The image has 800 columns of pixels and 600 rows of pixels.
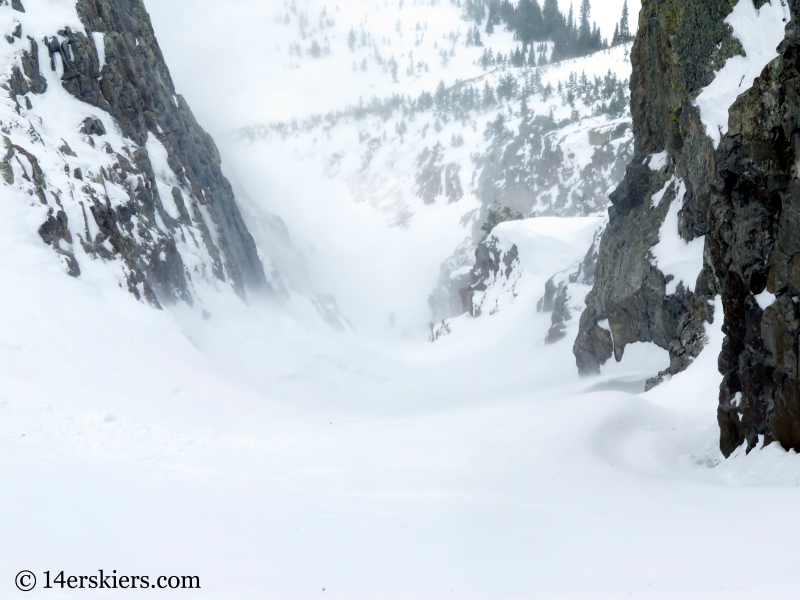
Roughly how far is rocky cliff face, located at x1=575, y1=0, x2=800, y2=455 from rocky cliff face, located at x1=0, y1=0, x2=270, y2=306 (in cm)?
2157

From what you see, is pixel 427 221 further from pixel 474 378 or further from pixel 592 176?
pixel 474 378

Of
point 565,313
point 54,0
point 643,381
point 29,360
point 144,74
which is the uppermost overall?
point 54,0

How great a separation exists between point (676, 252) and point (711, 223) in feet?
34.9

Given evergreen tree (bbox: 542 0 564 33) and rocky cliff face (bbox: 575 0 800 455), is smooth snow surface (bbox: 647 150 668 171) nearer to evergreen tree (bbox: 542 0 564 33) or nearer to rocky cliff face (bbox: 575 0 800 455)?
rocky cliff face (bbox: 575 0 800 455)

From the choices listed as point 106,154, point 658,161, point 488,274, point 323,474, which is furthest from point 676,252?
point 488,274

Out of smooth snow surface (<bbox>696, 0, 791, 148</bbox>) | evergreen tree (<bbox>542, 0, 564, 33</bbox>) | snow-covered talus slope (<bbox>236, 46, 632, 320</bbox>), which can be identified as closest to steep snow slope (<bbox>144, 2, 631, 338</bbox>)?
snow-covered talus slope (<bbox>236, 46, 632, 320</bbox>)

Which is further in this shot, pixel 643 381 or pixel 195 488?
pixel 643 381

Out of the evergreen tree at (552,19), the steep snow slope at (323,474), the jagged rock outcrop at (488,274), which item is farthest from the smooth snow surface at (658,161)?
the evergreen tree at (552,19)

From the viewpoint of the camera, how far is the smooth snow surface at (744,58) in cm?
1448

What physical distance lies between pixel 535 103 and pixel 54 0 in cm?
7369

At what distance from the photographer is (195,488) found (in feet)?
33.8

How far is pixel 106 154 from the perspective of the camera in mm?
28719

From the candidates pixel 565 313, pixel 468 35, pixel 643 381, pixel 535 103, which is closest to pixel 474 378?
pixel 565 313

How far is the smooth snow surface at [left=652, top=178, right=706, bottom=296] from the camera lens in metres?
20.5
